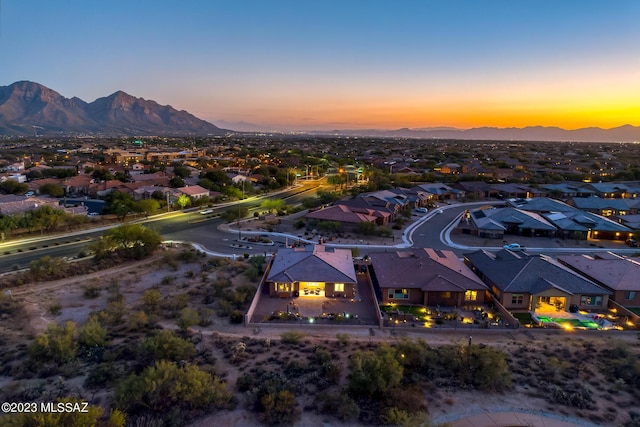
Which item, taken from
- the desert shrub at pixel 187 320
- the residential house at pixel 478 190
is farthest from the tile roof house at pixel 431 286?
the residential house at pixel 478 190

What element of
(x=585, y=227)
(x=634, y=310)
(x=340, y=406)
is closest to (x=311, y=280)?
(x=340, y=406)

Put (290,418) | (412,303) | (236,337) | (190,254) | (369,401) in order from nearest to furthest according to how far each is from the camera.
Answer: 1. (290,418)
2. (369,401)
3. (236,337)
4. (412,303)
5. (190,254)

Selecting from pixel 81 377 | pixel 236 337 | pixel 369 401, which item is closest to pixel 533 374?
pixel 369 401

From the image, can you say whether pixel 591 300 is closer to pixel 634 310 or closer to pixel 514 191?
pixel 634 310

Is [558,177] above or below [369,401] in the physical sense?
above

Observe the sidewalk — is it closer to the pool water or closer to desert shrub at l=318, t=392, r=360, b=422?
desert shrub at l=318, t=392, r=360, b=422

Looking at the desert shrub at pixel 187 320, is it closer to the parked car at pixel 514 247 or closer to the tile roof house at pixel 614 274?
the tile roof house at pixel 614 274

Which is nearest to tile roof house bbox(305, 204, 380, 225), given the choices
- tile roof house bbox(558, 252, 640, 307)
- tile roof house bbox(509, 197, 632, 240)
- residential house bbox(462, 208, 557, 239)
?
residential house bbox(462, 208, 557, 239)

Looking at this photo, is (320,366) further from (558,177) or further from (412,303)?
(558,177)
